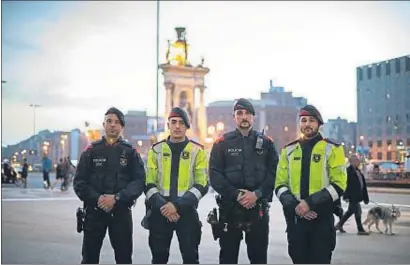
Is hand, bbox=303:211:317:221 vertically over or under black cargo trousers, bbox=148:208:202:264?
over

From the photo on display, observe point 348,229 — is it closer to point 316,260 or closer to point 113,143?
point 316,260

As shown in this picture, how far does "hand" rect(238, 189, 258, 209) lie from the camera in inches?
155

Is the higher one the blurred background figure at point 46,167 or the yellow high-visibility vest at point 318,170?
the yellow high-visibility vest at point 318,170

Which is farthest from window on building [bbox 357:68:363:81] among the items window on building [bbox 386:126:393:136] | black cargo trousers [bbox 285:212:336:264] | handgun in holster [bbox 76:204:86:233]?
handgun in holster [bbox 76:204:86:233]

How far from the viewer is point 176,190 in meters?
4.22

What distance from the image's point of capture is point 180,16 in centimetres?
708

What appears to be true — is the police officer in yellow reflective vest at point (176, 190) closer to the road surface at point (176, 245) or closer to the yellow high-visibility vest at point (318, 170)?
the yellow high-visibility vest at point (318, 170)

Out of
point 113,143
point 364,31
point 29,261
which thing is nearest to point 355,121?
point 364,31

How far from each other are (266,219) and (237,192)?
1.14ft

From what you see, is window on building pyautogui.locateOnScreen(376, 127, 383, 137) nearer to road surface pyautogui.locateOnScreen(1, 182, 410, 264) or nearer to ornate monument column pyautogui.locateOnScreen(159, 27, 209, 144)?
road surface pyautogui.locateOnScreen(1, 182, 410, 264)

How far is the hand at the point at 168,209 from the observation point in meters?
4.05

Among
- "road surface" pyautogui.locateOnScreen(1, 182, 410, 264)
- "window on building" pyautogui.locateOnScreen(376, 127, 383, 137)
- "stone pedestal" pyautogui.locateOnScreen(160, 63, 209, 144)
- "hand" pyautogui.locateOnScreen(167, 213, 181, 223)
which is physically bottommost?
"road surface" pyautogui.locateOnScreen(1, 182, 410, 264)


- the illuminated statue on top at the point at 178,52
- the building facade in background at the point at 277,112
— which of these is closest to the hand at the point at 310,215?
the building facade in background at the point at 277,112

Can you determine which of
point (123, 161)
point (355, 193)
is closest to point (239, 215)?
point (123, 161)
